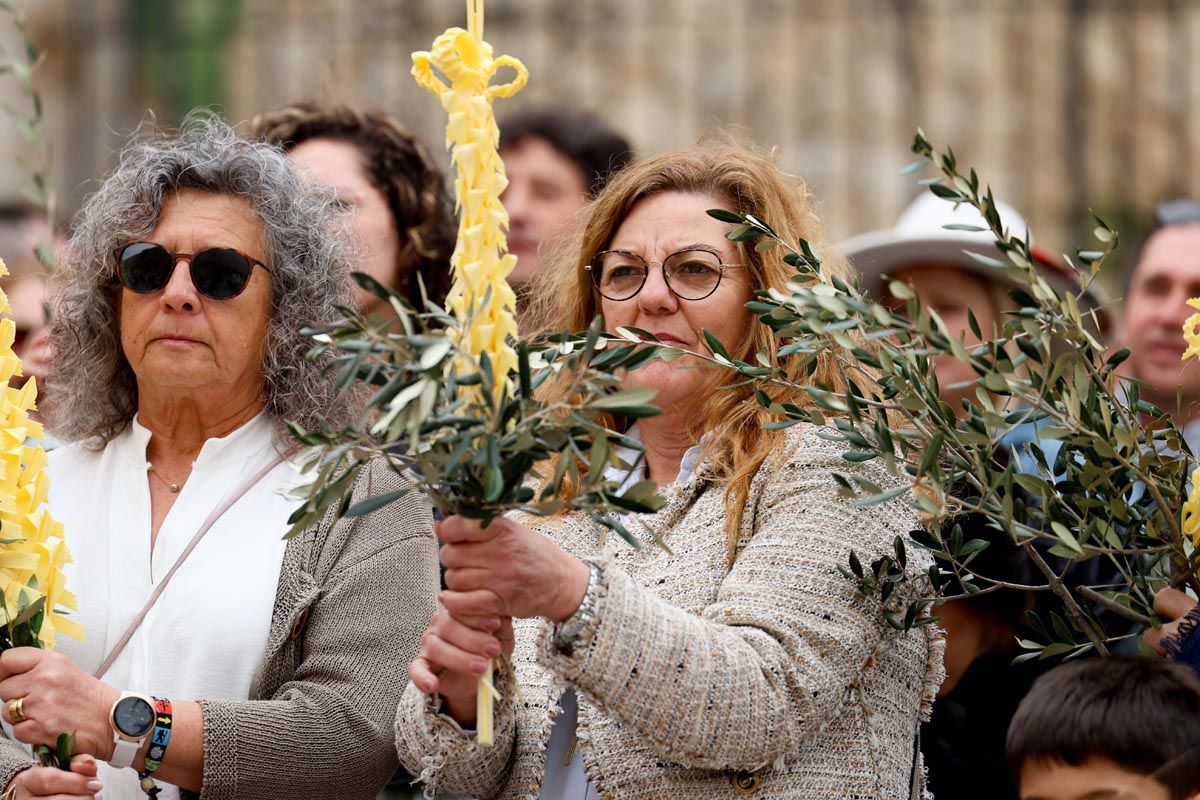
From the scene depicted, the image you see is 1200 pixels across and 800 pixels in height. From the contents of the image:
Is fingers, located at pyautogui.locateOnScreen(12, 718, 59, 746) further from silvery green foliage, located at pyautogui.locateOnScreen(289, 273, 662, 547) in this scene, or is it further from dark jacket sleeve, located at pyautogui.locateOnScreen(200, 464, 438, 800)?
silvery green foliage, located at pyautogui.locateOnScreen(289, 273, 662, 547)

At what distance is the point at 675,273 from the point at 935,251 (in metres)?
1.70

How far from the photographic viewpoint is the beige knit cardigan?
9.05 feet

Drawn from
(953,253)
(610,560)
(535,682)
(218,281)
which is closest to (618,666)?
(610,560)

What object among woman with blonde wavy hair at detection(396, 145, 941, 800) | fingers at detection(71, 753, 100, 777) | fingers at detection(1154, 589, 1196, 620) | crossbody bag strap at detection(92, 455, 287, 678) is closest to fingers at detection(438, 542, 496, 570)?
woman with blonde wavy hair at detection(396, 145, 941, 800)

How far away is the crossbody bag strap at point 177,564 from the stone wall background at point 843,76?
4351 mm

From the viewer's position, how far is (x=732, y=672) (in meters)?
2.78

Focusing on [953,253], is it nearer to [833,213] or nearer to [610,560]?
[610,560]

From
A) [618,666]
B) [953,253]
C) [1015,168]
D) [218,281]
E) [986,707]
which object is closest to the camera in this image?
[618,666]

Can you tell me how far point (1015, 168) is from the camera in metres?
7.85

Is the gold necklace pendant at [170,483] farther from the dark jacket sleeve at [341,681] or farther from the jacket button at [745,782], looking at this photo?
the jacket button at [745,782]

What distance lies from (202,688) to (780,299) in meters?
1.29

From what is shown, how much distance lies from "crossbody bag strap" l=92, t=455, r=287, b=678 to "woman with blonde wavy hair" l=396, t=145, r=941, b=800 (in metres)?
0.55

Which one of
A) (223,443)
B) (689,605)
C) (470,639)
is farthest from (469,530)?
(223,443)

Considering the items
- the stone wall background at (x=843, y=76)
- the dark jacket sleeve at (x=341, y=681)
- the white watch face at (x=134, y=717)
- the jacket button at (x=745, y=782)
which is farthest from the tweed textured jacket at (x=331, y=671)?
the stone wall background at (x=843, y=76)
